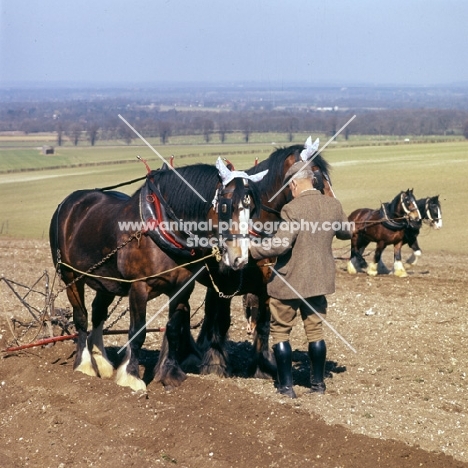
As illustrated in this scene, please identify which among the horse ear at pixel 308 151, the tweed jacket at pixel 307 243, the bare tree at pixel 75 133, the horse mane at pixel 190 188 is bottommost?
the bare tree at pixel 75 133

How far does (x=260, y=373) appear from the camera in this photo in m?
8.66

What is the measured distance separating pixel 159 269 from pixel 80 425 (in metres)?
1.54

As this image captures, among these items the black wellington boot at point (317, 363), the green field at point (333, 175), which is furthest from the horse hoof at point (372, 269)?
the black wellington boot at point (317, 363)

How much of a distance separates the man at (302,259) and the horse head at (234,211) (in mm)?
235

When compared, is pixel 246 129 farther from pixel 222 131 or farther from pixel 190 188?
pixel 190 188

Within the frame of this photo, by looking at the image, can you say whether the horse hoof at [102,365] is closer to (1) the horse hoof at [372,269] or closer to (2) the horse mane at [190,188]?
(2) the horse mane at [190,188]

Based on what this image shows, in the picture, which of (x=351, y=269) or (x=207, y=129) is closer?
(x=351, y=269)

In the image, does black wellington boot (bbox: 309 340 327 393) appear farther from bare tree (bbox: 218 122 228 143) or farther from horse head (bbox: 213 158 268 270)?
bare tree (bbox: 218 122 228 143)

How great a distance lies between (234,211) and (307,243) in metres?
0.69

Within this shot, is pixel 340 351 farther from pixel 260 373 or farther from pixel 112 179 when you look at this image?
pixel 112 179

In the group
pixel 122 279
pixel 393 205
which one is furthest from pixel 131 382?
pixel 393 205

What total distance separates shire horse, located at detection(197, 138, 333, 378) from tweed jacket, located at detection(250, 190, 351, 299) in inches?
19.9

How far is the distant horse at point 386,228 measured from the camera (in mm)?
17391

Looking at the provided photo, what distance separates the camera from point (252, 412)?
6816 millimetres
